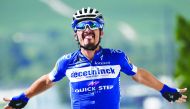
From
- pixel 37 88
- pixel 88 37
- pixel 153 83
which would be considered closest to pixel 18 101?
pixel 37 88

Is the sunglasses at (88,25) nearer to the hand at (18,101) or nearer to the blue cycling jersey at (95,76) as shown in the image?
the blue cycling jersey at (95,76)

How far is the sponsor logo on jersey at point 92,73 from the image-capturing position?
9.86m

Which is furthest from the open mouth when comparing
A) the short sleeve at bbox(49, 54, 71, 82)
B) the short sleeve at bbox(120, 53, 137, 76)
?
the short sleeve at bbox(120, 53, 137, 76)

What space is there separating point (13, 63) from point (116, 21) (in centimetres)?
2451

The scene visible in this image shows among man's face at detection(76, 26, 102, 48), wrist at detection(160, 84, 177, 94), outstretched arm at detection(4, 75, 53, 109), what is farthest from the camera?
wrist at detection(160, 84, 177, 94)

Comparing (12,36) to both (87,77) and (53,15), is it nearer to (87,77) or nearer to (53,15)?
(53,15)

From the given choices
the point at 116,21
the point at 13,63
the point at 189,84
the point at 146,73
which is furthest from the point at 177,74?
the point at 116,21

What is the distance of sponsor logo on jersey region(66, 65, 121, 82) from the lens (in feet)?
32.3

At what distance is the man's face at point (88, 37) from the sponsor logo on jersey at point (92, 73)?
0.96ft

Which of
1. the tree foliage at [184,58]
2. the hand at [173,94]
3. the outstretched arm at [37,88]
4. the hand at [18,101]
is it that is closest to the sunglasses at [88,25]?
the outstretched arm at [37,88]

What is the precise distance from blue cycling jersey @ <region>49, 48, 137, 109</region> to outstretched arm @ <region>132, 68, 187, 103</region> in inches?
9.4

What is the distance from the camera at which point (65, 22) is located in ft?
380

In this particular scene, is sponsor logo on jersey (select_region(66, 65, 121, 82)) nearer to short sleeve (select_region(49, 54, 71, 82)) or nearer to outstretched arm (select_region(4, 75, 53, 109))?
short sleeve (select_region(49, 54, 71, 82))

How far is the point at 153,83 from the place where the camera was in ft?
33.6
